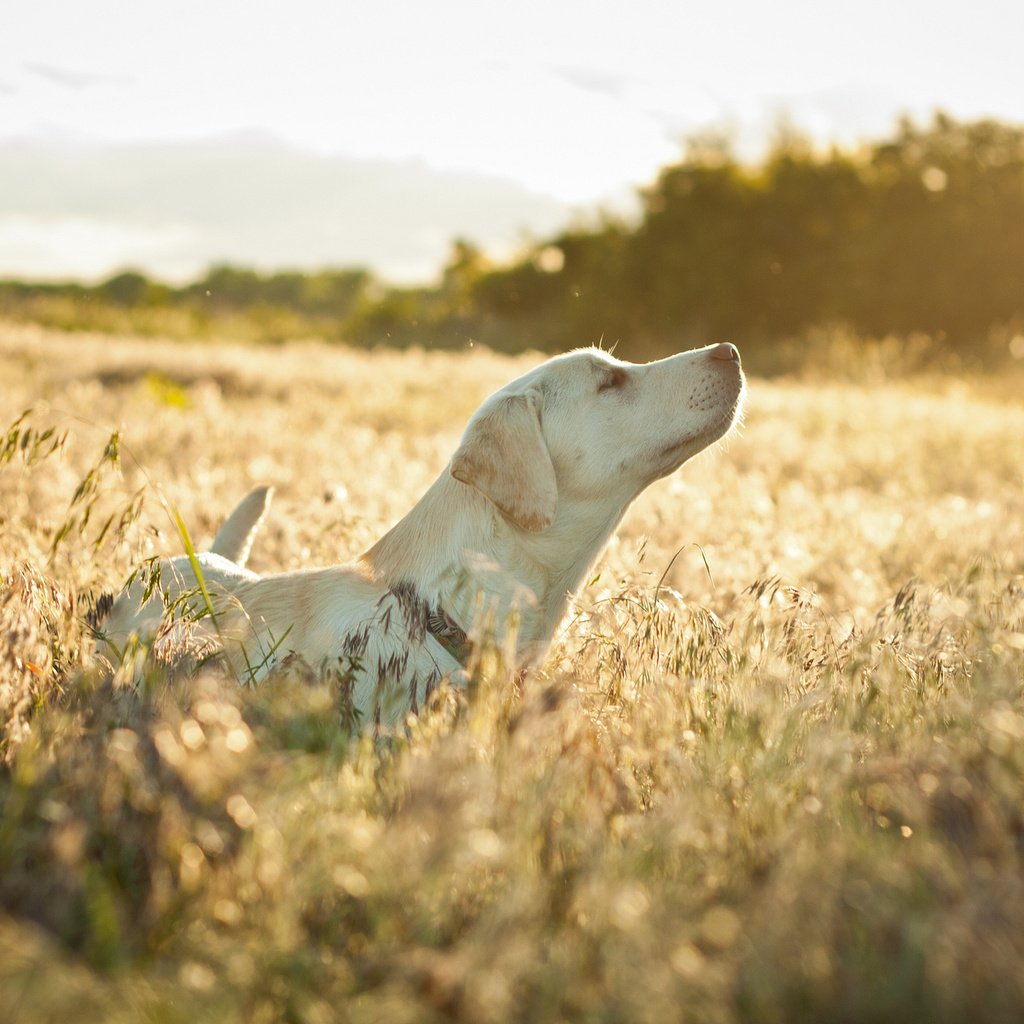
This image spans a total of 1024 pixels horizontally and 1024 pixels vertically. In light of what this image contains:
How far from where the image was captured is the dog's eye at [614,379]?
12.7ft

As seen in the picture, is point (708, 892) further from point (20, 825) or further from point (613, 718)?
point (20, 825)

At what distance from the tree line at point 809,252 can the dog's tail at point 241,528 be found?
Result: 20172 mm

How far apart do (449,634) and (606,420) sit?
102 cm

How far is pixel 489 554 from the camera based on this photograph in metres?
3.46

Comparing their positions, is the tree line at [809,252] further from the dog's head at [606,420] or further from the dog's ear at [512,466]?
the dog's ear at [512,466]

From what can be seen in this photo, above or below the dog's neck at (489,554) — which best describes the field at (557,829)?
below

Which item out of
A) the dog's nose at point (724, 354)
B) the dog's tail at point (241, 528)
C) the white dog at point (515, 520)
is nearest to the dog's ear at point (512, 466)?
the white dog at point (515, 520)

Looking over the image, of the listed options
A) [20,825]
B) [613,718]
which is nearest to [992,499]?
→ [613,718]

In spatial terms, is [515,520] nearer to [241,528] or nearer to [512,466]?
[512,466]

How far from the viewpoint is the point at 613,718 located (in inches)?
106

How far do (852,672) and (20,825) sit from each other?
182 centimetres

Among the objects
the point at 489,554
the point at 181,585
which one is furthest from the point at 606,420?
the point at 181,585

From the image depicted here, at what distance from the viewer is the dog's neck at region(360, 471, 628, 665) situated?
3.35 metres

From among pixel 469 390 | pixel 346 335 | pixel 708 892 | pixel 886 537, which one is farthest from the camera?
pixel 346 335
